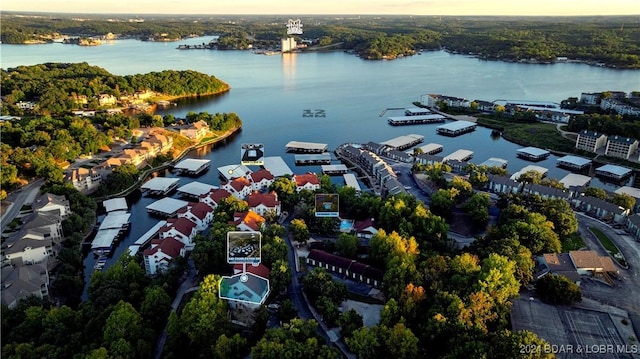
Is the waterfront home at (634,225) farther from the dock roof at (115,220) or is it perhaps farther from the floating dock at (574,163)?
the dock roof at (115,220)

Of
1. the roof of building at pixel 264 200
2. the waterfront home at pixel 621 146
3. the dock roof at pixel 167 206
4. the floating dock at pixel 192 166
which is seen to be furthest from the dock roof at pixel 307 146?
the waterfront home at pixel 621 146

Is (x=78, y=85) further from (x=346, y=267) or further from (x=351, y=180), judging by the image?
(x=346, y=267)

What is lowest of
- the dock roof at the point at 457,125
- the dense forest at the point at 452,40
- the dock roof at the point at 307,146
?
the dock roof at the point at 307,146

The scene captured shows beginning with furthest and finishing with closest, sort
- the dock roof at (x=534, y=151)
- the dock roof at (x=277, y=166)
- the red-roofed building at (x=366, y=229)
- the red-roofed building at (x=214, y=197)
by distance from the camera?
the dock roof at (x=534, y=151)
the dock roof at (x=277, y=166)
the red-roofed building at (x=214, y=197)
the red-roofed building at (x=366, y=229)

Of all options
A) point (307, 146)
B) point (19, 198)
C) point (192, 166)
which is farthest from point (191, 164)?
point (19, 198)

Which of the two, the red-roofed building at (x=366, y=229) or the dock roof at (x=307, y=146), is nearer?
the red-roofed building at (x=366, y=229)

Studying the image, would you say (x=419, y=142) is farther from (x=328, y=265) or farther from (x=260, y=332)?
(x=260, y=332)
